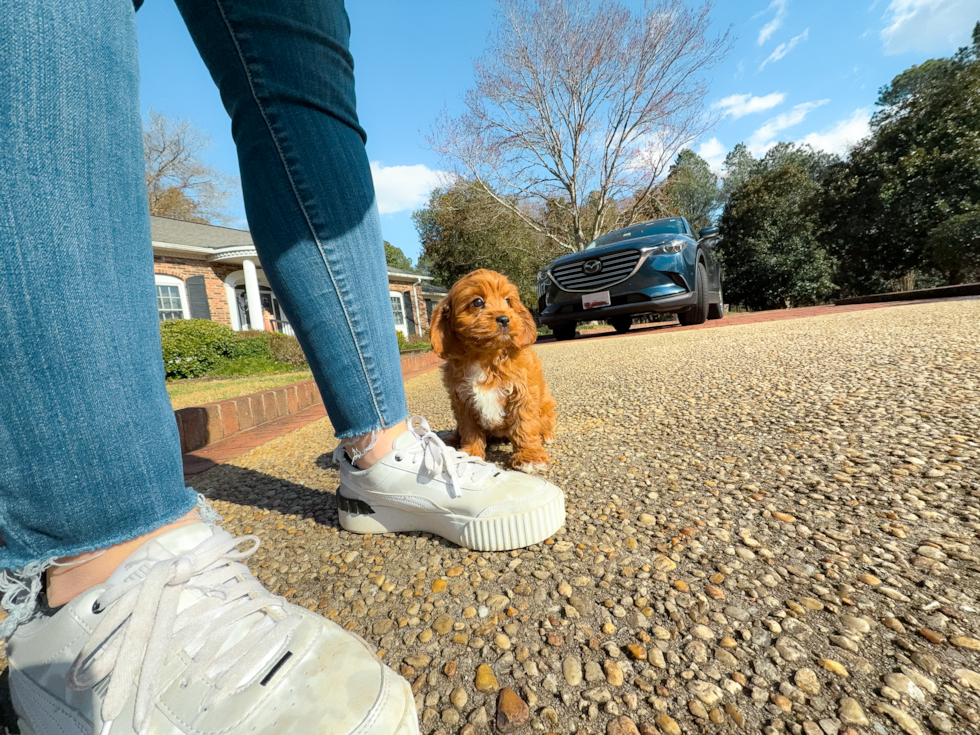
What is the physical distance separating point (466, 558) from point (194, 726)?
0.66m

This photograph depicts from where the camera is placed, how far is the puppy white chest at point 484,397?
1877 mm

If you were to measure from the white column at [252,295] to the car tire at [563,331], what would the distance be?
Answer: 34.4ft

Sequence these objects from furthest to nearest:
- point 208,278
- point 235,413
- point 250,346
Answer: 1. point 208,278
2. point 250,346
3. point 235,413

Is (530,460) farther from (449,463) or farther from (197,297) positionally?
(197,297)

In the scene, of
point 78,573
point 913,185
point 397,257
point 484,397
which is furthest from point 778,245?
point 397,257

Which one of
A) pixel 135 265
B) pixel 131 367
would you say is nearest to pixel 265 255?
pixel 135 265

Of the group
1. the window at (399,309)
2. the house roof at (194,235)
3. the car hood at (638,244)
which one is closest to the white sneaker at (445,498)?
the car hood at (638,244)

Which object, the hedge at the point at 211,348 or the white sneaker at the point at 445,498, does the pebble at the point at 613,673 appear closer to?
the white sneaker at the point at 445,498

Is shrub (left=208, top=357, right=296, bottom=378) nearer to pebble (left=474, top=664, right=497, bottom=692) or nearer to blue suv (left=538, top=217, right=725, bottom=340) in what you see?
blue suv (left=538, top=217, right=725, bottom=340)

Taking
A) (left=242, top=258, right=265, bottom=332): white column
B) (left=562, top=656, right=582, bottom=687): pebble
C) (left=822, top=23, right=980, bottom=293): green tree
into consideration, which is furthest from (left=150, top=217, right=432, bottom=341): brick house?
(left=822, top=23, right=980, bottom=293): green tree

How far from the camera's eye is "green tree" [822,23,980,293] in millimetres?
15188

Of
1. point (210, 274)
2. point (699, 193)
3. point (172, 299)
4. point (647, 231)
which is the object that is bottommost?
point (172, 299)

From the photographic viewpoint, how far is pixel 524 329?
195 centimetres

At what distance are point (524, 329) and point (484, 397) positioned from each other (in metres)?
0.35
